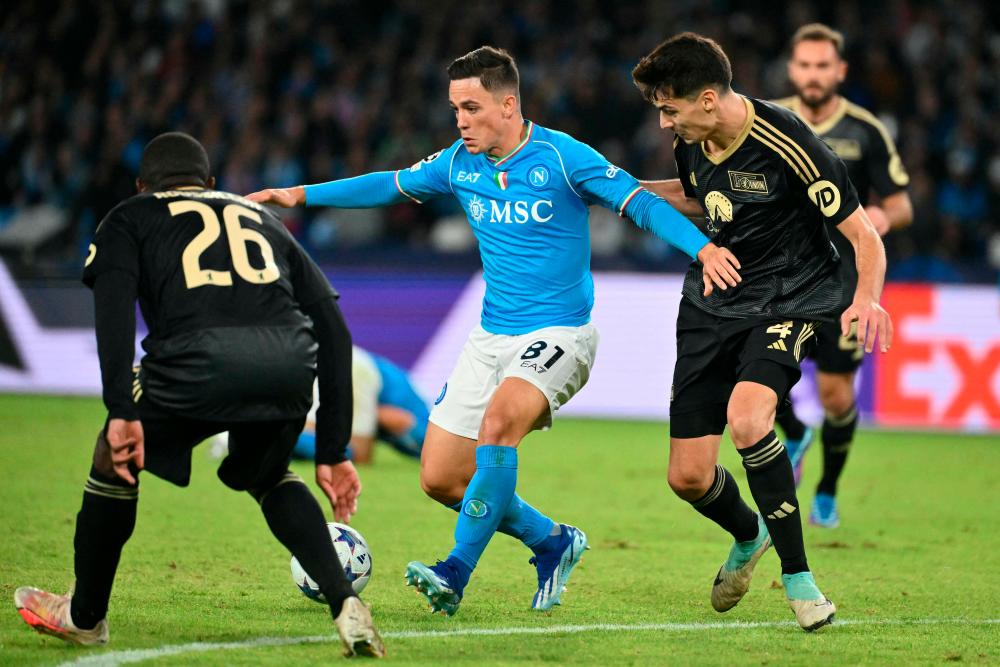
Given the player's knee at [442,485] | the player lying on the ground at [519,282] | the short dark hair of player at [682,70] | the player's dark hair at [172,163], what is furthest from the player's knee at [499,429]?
the player's dark hair at [172,163]

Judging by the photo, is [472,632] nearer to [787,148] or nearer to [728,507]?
[728,507]

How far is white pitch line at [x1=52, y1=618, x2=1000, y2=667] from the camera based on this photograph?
4551 millimetres

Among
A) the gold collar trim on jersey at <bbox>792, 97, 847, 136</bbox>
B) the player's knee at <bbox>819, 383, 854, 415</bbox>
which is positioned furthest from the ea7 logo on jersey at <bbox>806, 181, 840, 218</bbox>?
the player's knee at <bbox>819, 383, 854, 415</bbox>

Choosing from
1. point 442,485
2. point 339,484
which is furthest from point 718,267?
point 339,484

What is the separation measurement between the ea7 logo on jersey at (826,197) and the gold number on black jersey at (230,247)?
82.6 inches

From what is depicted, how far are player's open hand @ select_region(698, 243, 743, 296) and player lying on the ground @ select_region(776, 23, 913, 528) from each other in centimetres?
306

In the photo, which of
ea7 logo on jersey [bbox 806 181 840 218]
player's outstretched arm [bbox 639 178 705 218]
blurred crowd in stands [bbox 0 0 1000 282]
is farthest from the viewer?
blurred crowd in stands [bbox 0 0 1000 282]

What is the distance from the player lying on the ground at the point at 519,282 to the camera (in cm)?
578

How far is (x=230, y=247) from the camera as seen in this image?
4.59 meters

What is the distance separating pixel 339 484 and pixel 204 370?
578 millimetres

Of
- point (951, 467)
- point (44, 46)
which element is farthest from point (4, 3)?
point (951, 467)

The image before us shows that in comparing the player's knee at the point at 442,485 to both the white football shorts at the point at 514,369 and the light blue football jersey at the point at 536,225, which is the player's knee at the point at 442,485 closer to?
the white football shorts at the point at 514,369

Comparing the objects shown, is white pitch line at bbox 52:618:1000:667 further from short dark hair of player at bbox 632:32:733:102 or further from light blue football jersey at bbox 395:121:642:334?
short dark hair of player at bbox 632:32:733:102

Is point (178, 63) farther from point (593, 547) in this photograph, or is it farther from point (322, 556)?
point (322, 556)
